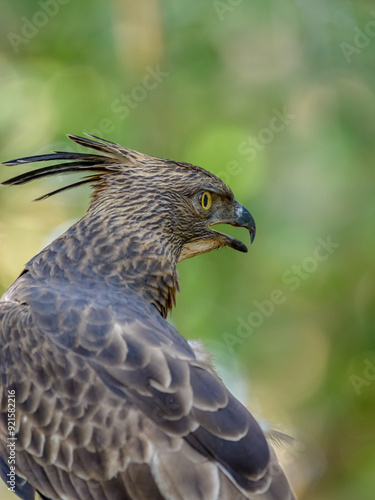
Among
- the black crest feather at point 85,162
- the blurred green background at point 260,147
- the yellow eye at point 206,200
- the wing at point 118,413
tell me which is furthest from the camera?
the blurred green background at point 260,147

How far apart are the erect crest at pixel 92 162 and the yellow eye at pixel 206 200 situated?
7.4 inches

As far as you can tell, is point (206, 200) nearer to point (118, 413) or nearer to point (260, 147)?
point (118, 413)

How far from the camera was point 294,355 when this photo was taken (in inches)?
405

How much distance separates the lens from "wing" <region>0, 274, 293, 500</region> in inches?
141

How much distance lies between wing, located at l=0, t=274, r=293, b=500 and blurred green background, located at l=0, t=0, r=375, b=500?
4912 mm

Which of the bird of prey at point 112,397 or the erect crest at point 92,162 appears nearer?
the bird of prey at point 112,397

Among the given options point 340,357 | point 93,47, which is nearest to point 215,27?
point 93,47

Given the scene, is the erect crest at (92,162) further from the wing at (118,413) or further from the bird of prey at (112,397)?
the wing at (118,413)

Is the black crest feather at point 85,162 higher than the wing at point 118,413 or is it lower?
higher

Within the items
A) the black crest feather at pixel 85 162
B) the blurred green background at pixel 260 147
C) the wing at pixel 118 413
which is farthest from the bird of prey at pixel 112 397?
the blurred green background at pixel 260 147

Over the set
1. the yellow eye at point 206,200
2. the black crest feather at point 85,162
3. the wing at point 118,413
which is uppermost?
the yellow eye at point 206,200

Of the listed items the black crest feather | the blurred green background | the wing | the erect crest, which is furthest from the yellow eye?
the blurred green background

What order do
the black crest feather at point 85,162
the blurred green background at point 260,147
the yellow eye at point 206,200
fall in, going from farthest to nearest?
1. the blurred green background at point 260,147
2. the yellow eye at point 206,200
3. the black crest feather at point 85,162

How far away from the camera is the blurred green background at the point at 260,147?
9398 millimetres
